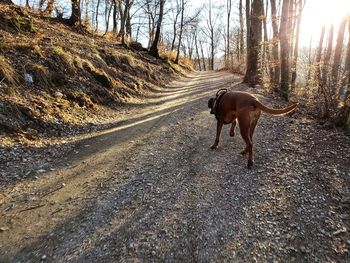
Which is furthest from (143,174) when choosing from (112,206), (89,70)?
(89,70)

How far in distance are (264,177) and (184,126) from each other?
3381mm

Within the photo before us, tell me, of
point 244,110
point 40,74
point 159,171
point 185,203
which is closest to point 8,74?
point 40,74

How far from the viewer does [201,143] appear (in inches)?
245

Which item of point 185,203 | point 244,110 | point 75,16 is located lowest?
point 185,203

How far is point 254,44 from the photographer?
12.2 metres

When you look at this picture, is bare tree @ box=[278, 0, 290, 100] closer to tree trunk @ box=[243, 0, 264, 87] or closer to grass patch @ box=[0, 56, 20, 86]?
tree trunk @ box=[243, 0, 264, 87]

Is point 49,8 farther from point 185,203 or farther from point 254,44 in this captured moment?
point 185,203

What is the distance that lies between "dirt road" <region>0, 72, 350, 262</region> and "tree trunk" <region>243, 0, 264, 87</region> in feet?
22.7

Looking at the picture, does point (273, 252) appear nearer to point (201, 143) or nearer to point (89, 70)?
point (201, 143)

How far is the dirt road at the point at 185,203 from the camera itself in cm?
303

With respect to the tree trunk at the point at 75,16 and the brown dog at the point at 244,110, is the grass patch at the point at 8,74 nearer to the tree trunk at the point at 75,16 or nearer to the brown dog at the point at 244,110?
the brown dog at the point at 244,110

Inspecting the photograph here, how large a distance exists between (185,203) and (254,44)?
10522 millimetres

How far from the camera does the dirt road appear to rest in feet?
9.95

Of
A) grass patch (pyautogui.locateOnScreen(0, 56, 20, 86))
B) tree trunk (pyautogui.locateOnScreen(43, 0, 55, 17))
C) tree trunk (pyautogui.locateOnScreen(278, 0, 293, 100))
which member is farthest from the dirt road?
tree trunk (pyautogui.locateOnScreen(43, 0, 55, 17))
